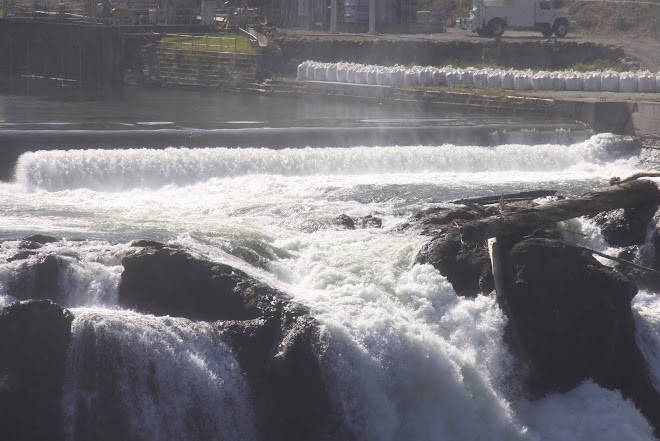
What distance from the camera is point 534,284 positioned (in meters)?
10.6

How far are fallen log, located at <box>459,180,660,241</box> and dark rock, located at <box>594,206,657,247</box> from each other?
15cm

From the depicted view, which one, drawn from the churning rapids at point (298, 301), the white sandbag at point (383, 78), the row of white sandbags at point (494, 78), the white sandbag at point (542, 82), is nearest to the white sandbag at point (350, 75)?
the row of white sandbags at point (494, 78)

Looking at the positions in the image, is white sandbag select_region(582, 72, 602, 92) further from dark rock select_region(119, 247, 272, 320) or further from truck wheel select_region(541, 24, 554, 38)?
dark rock select_region(119, 247, 272, 320)

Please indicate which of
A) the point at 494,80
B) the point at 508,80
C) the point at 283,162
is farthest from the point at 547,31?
the point at 283,162

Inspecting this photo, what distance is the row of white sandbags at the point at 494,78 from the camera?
26891 millimetres

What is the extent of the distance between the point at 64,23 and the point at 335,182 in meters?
25.0

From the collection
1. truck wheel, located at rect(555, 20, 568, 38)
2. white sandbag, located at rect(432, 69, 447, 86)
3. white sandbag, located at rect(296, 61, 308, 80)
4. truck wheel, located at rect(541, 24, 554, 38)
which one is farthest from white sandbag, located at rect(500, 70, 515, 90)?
truck wheel, located at rect(555, 20, 568, 38)

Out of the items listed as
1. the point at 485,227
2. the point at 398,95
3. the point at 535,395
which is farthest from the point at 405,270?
the point at 398,95

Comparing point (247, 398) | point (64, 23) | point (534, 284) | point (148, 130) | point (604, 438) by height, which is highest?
point (64, 23)

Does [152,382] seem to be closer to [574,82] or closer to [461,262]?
[461,262]

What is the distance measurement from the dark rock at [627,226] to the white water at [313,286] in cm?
38

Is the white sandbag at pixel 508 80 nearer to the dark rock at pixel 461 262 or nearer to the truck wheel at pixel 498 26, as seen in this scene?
the truck wheel at pixel 498 26

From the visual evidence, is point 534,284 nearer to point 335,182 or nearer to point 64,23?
point 335,182

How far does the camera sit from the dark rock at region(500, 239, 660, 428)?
1020 centimetres
